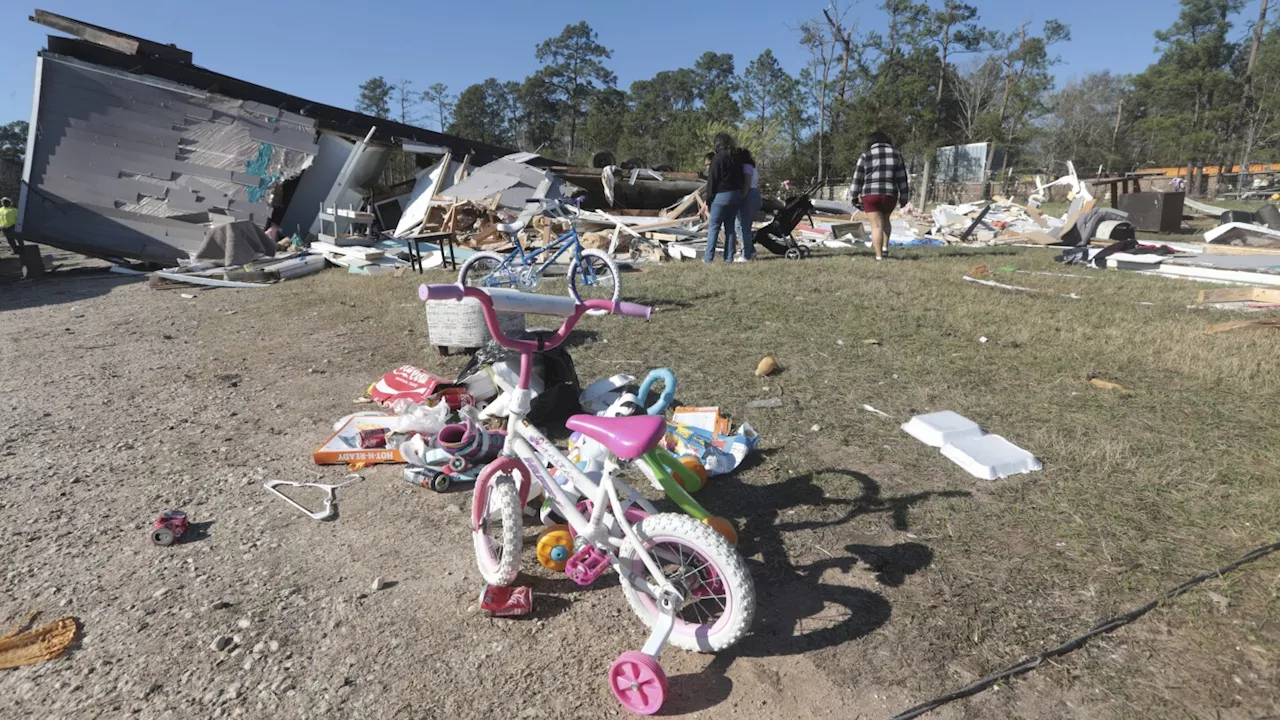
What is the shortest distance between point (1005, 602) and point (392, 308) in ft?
22.3

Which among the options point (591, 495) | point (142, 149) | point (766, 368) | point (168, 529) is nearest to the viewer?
point (591, 495)

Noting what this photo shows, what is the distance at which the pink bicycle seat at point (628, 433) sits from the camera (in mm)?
1906

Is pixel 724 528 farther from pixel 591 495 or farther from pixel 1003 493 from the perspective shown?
pixel 1003 493

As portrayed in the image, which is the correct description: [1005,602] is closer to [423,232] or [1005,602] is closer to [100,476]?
[100,476]

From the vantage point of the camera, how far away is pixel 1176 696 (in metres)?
1.84

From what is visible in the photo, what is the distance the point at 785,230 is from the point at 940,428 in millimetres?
7662

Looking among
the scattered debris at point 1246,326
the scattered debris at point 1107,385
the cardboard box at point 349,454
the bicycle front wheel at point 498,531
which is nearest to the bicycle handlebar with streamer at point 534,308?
the bicycle front wheel at point 498,531

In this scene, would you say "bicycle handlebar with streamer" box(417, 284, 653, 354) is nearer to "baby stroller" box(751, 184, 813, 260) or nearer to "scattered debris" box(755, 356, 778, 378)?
"scattered debris" box(755, 356, 778, 378)

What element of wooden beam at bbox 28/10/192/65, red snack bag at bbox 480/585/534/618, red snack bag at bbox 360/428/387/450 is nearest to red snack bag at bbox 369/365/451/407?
red snack bag at bbox 360/428/387/450

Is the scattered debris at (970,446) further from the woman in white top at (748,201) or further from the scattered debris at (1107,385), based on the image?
the woman in white top at (748,201)

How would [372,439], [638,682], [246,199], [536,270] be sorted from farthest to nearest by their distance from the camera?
[246,199] < [536,270] < [372,439] < [638,682]

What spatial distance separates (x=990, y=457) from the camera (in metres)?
3.24

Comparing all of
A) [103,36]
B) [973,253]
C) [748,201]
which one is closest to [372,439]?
[748,201]

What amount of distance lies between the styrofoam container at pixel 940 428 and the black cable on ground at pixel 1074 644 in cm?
123
